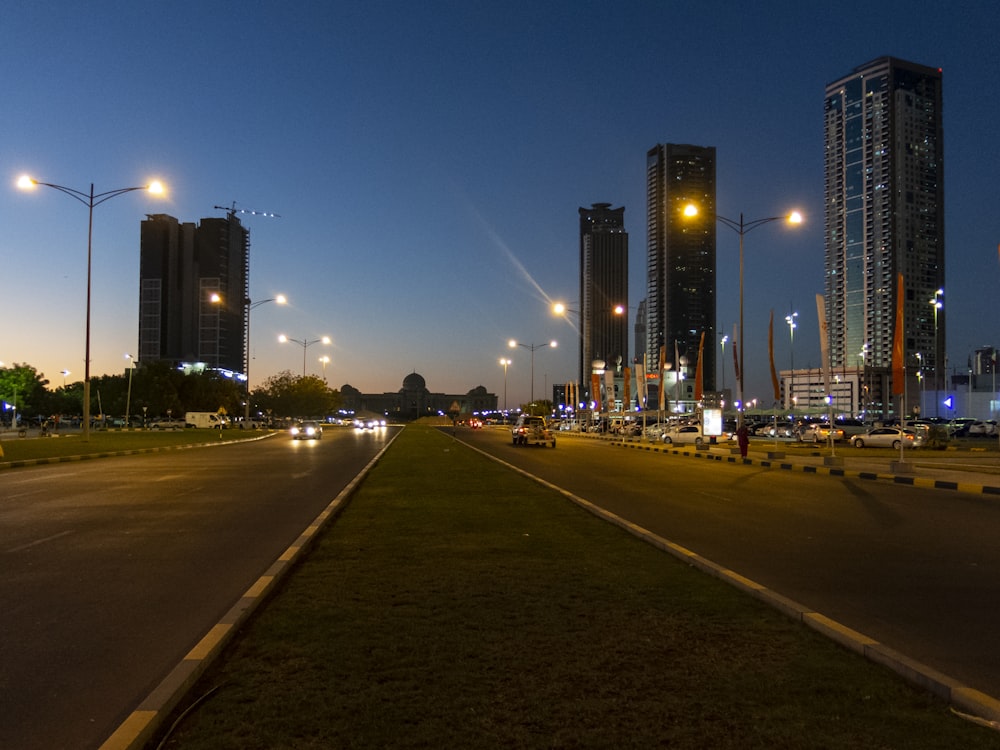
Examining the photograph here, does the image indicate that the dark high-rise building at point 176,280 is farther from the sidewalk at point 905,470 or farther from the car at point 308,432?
the sidewalk at point 905,470

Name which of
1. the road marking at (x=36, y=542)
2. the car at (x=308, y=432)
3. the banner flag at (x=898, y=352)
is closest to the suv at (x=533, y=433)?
the car at (x=308, y=432)

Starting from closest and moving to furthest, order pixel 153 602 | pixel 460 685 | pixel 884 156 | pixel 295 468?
1. pixel 460 685
2. pixel 153 602
3. pixel 295 468
4. pixel 884 156

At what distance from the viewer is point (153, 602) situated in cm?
775

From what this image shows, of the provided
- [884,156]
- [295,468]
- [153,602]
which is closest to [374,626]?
[153,602]

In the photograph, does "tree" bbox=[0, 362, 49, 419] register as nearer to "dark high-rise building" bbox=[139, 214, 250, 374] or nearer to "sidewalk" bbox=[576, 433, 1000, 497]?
"sidewalk" bbox=[576, 433, 1000, 497]

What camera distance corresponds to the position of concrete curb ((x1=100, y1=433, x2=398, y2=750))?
4.30 metres

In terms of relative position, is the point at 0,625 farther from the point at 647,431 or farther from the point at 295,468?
the point at 647,431

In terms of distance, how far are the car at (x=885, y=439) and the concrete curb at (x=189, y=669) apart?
152ft

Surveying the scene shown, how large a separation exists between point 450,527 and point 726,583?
4847mm

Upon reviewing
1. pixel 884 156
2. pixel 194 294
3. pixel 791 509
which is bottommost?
pixel 791 509

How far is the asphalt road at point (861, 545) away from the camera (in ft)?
22.0

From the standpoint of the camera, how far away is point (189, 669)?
5.29 meters

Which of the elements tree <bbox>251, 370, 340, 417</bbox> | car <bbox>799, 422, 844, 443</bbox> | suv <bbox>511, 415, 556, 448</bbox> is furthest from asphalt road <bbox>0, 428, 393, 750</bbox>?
tree <bbox>251, 370, 340, 417</bbox>

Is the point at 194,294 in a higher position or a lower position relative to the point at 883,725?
higher
